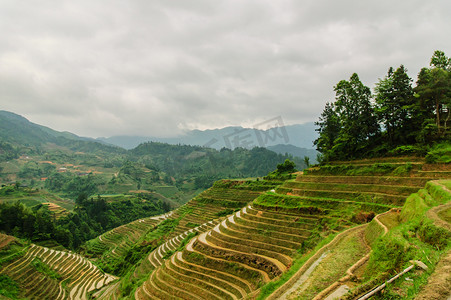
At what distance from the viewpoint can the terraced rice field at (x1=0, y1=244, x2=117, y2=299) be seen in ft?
74.2

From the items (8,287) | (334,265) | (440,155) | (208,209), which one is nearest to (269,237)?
(334,265)

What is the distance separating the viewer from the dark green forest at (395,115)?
1948cm

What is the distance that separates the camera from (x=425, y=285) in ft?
15.7

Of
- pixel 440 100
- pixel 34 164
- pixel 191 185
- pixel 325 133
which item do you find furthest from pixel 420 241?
pixel 34 164

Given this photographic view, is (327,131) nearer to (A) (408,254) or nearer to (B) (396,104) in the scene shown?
(B) (396,104)

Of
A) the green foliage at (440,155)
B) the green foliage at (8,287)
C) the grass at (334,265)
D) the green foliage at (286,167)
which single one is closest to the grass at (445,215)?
the grass at (334,265)

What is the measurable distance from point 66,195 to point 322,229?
11643 cm

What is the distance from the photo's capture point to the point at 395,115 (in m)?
22.5

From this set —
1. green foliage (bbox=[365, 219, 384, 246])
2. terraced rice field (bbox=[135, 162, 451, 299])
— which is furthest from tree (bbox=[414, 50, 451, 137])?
green foliage (bbox=[365, 219, 384, 246])

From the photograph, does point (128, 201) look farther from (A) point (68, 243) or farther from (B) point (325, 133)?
(B) point (325, 133)

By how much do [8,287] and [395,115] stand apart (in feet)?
127

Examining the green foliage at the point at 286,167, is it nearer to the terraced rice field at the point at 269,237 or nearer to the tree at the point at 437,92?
the terraced rice field at the point at 269,237

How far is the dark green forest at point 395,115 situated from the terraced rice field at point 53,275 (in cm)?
3103

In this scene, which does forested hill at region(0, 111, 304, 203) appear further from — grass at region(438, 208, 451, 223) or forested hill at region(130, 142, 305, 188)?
grass at region(438, 208, 451, 223)
